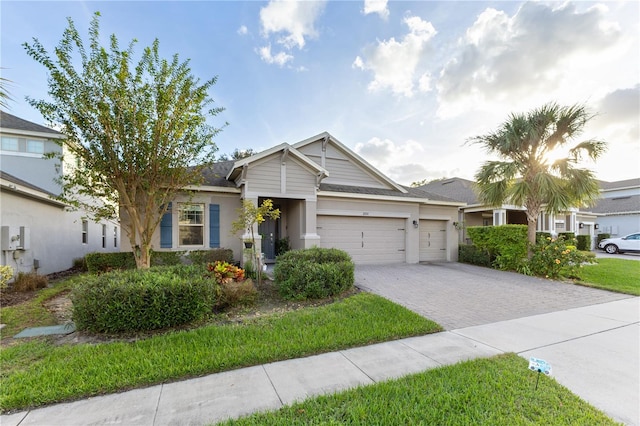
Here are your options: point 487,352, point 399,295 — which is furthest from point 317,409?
point 399,295

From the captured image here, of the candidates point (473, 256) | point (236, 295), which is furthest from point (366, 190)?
point (236, 295)

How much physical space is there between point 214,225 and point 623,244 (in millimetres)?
26693

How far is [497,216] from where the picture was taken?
15.2m

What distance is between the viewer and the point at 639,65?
23.0 feet

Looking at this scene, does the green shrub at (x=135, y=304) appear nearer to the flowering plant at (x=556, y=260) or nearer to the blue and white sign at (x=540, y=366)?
the blue and white sign at (x=540, y=366)

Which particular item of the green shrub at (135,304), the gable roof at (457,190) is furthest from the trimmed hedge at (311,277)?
the gable roof at (457,190)

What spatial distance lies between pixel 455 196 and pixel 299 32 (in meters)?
14.1

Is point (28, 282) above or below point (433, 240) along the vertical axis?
below

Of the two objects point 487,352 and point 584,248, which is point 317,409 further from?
point 584,248

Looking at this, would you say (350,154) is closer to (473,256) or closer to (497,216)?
(473,256)

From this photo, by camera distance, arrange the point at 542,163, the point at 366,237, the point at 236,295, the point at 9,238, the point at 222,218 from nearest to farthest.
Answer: the point at 236,295 < the point at 9,238 < the point at 222,218 < the point at 542,163 < the point at 366,237

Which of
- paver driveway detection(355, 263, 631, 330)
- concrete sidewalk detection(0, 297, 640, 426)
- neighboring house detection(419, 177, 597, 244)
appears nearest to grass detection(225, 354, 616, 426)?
concrete sidewalk detection(0, 297, 640, 426)

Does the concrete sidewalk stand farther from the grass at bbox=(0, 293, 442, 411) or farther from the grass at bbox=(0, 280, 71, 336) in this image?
the grass at bbox=(0, 280, 71, 336)

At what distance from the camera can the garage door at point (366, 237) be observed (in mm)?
10844
